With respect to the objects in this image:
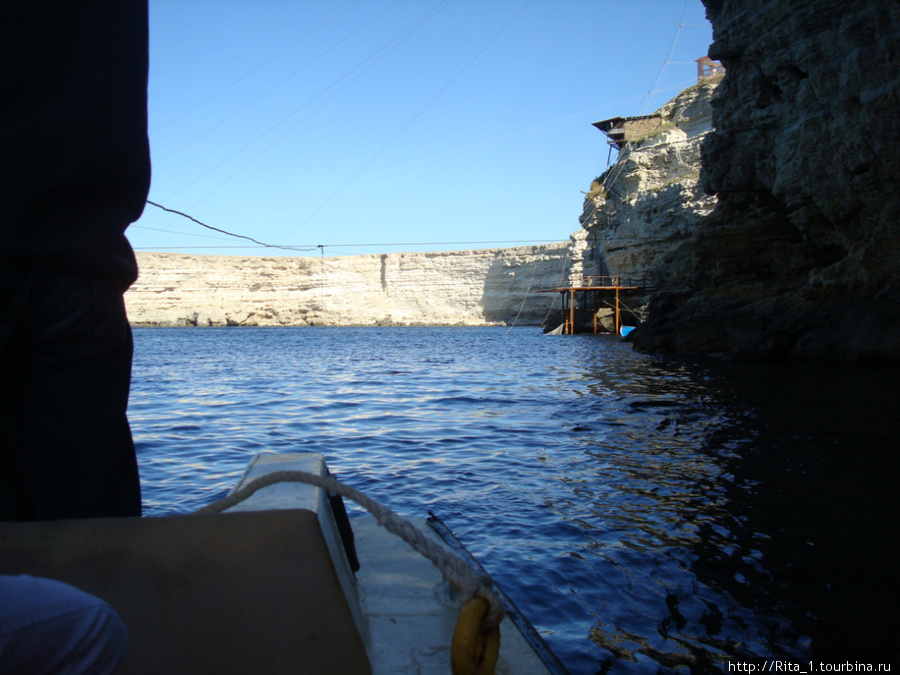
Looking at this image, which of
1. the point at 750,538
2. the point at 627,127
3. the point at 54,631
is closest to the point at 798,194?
the point at 750,538

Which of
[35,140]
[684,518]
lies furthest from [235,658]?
[684,518]

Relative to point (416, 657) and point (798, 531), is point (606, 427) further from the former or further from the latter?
point (416, 657)

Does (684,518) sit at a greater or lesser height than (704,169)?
lesser

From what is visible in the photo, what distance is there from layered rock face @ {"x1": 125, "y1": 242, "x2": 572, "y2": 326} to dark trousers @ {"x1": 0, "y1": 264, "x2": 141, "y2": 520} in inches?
2797

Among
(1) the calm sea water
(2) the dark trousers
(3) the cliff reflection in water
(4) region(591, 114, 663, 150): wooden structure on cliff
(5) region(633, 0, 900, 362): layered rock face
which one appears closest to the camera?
(2) the dark trousers

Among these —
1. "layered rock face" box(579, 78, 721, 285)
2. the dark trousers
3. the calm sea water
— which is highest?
"layered rock face" box(579, 78, 721, 285)

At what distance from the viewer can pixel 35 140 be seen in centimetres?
136

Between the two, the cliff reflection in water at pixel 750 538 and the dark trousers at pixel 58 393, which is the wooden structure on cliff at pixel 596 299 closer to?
the cliff reflection in water at pixel 750 538

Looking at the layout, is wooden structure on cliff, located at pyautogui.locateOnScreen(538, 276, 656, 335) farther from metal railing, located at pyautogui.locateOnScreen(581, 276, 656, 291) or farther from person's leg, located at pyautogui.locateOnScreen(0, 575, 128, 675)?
person's leg, located at pyautogui.locateOnScreen(0, 575, 128, 675)

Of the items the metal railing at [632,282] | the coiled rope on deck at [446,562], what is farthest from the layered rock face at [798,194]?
the coiled rope on deck at [446,562]

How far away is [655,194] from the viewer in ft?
125

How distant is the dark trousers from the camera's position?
1312 millimetres

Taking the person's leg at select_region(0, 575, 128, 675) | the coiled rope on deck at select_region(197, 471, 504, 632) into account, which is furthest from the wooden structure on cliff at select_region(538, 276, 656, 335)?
the person's leg at select_region(0, 575, 128, 675)

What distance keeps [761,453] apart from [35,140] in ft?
21.0
